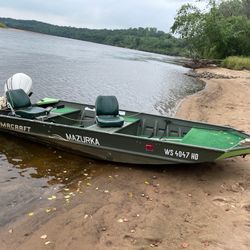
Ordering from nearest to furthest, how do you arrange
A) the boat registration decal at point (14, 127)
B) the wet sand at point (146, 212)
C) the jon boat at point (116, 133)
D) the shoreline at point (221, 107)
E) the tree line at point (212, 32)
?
the wet sand at point (146, 212), the jon boat at point (116, 133), the boat registration decal at point (14, 127), the shoreline at point (221, 107), the tree line at point (212, 32)

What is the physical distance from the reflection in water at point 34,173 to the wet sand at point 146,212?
122 mm

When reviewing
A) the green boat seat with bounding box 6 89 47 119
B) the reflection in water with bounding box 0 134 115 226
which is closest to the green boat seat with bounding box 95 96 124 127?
the reflection in water with bounding box 0 134 115 226

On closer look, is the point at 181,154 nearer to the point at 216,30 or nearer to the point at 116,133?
the point at 116,133

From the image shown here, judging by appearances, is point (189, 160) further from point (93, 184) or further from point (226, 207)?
point (93, 184)

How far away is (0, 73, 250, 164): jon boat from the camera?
8.58 metres

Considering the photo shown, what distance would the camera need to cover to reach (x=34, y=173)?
8.70m

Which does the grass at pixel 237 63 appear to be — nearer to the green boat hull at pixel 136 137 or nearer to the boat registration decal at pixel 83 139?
the green boat hull at pixel 136 137

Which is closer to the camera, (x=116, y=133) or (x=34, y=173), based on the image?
(x=34, y=173)

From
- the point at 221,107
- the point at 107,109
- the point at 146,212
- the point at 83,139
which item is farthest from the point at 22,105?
the point at 221,107

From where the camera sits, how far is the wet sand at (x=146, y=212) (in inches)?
231

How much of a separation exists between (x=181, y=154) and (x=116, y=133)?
65.3 inches

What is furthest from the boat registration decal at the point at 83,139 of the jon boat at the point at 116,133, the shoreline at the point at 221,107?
the shoreline at the point at 221,107

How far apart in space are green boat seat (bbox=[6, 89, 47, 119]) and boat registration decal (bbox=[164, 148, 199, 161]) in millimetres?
4299

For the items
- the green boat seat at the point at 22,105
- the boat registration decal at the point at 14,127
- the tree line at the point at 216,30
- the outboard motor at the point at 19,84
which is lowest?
the boat registration decal at the point at 14,127
